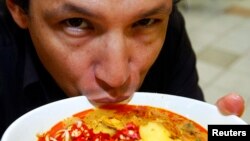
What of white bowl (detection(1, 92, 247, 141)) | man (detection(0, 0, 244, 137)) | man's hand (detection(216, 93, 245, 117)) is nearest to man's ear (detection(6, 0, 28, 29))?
man (detection(0, 0, 244, 137))

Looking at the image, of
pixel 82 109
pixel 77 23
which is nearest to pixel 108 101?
pixel 82 109

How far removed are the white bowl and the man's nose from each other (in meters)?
0.08

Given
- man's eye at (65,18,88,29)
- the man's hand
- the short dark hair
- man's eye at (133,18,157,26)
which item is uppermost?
the short dark hair

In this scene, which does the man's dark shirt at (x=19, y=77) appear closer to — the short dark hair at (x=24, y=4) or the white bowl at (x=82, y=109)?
the short dark hair at (x=24, y=4)

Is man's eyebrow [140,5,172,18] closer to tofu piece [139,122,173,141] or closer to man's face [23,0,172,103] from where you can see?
man's face [23,0,172,103]

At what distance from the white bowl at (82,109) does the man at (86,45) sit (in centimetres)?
3

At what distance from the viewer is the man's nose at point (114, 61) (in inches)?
30.0

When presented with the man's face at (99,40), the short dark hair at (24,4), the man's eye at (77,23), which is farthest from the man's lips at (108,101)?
the short dark hair at (24,4)

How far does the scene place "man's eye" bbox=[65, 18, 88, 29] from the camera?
0.81 meters

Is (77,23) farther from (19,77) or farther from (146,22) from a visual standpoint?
(19,77)

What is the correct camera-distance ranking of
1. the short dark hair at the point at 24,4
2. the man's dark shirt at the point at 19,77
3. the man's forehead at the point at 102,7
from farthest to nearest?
the man's dark shirt at the point at 19,77 → the short dark hair at the point at 24,4 → the man's forehead at the point at 102,7

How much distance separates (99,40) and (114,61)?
7 cm

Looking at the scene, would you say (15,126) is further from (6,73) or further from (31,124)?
(6,73)

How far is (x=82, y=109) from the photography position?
81 centimetres
